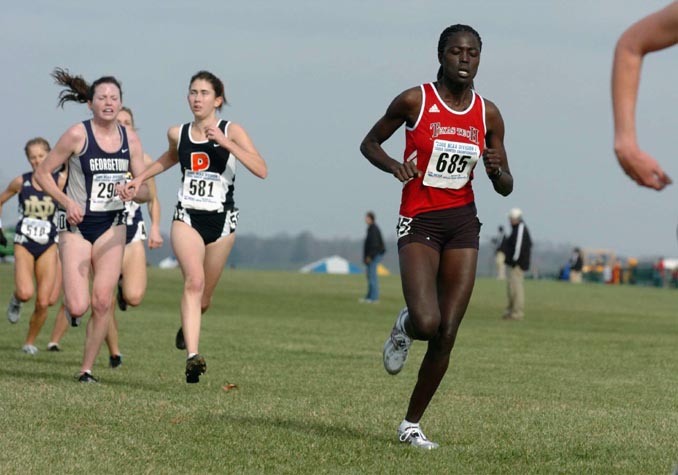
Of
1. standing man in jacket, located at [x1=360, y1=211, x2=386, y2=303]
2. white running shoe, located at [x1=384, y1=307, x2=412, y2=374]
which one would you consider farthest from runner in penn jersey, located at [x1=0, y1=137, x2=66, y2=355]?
standing man in jacket, located at [x1=360, y1=211, x2=386, y2=303]

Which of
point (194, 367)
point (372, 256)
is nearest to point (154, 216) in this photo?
point (194, 367)

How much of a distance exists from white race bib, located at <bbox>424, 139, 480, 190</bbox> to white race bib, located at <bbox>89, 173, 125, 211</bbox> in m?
4.22

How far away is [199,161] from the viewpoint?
36.6ft

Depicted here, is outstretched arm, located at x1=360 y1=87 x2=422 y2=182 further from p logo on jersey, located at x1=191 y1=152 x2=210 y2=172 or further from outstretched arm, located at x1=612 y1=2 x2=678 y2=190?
outstretched arm, located at x1=612 y1=2 x2=678 y2=190

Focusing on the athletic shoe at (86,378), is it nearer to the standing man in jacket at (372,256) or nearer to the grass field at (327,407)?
the grass field at (327,407)

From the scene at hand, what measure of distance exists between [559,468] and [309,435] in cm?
183

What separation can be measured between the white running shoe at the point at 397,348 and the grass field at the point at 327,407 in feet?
1.60

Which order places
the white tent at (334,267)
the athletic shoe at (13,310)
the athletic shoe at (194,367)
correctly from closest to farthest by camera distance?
1. the athletic shoe at (194,367)
2. the athletic shoe at (13,310)
3. the white tent at (334,267)

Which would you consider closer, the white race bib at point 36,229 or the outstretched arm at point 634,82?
the outstretched arm at point 634,82

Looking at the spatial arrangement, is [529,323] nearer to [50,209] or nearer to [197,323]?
[50,209]

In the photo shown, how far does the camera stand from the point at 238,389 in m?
11.6

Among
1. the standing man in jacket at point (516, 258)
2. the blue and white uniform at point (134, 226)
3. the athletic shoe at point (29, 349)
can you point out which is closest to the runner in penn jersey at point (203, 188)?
the blue and white uniform at point (134, 226)

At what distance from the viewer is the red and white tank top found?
809cm

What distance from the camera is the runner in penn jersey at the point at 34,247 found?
15625 mm
